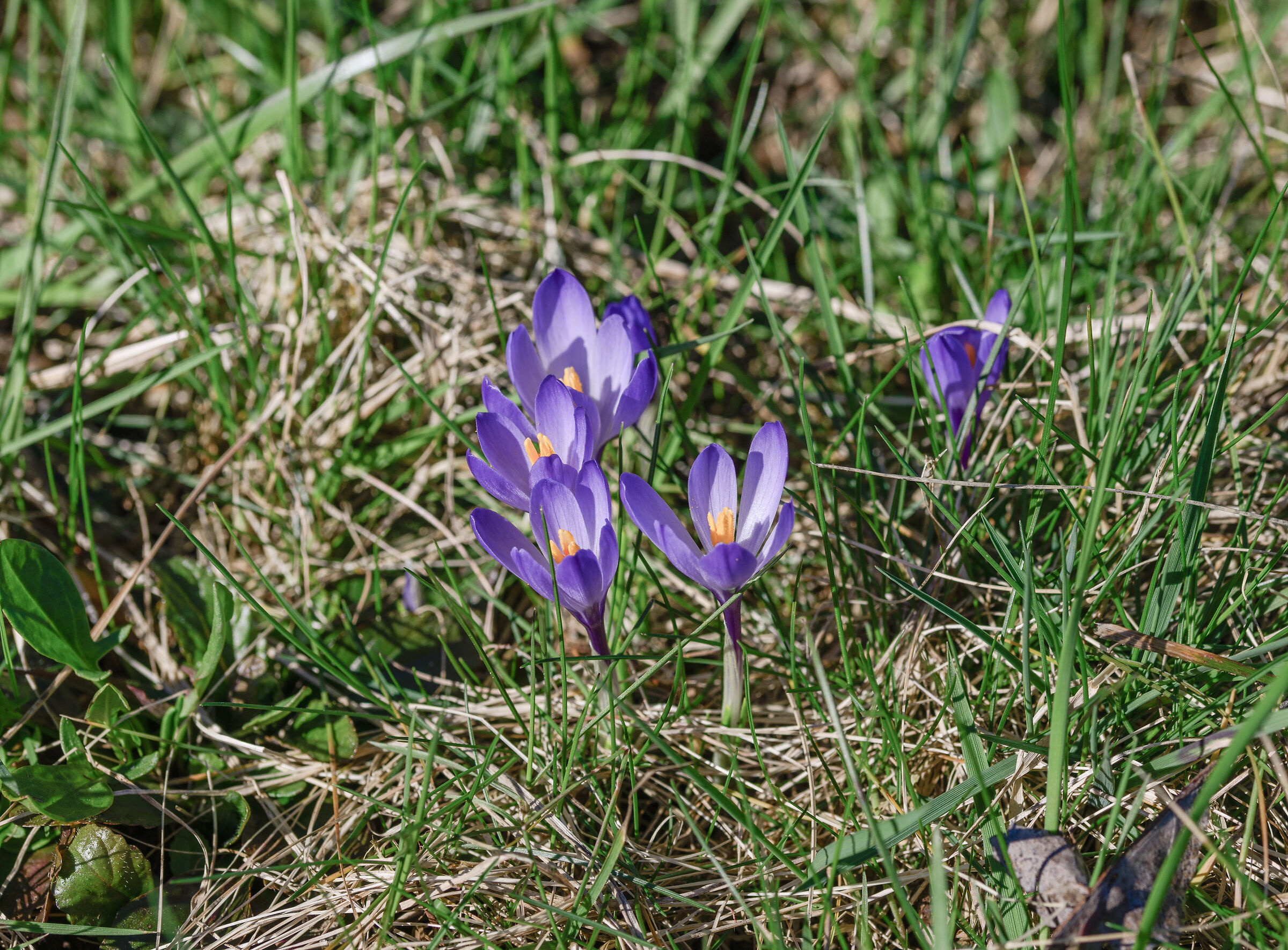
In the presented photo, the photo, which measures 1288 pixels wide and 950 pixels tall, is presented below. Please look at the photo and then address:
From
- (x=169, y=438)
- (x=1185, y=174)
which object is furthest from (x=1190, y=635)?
(x=169, y=438)

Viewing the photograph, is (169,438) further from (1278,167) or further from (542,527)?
(1278,167)

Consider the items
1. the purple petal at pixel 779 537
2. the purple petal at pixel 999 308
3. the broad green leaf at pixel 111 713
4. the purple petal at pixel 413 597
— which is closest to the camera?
the purple petal at pixel 779 537

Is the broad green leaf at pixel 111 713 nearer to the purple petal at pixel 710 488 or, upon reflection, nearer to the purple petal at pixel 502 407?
the purple petal at pixel 502 407

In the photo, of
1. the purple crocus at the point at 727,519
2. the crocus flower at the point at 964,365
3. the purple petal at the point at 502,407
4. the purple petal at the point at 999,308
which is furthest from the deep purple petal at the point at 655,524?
the purple petal at the point at 999,308

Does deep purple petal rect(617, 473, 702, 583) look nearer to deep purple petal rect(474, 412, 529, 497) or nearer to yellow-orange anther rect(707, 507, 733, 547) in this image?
yellow-orange anther rect(707, 507, 733, 547)

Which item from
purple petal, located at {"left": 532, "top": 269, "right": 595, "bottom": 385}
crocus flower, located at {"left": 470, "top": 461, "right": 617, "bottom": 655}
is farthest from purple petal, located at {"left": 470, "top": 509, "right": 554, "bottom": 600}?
purple petal, located at {"left": 532, "top": 269, "right": 595, "bottom": 385}

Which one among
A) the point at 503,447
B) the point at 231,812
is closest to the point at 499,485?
the point at 503,447

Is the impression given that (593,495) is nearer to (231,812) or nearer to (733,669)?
(733,669)
